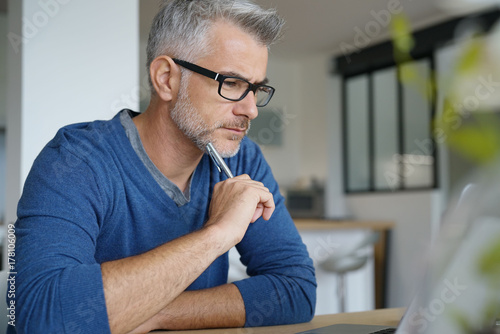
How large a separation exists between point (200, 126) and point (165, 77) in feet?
0.55

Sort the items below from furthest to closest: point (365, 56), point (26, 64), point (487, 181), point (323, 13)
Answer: point (365, 56), point (323, 13), point (26, 64), point (487, 181)

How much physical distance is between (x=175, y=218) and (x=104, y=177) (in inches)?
7.5

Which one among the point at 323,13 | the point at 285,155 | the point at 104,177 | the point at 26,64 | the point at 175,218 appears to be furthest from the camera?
the point at 285,155

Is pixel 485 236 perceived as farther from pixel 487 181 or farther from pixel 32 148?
pixel 32 148

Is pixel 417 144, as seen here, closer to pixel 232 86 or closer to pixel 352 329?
pixel 232 86

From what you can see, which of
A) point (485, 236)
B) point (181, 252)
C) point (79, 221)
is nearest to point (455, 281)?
point (485, 236)

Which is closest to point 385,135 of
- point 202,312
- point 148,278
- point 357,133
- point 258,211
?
point 357,133

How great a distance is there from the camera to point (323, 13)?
183 inches

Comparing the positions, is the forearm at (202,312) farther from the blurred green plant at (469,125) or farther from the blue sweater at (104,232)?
the blurred green plant at (469,125)

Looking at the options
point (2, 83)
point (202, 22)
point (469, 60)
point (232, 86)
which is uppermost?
point (2, 83)

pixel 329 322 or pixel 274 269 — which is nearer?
pixel 329 322
